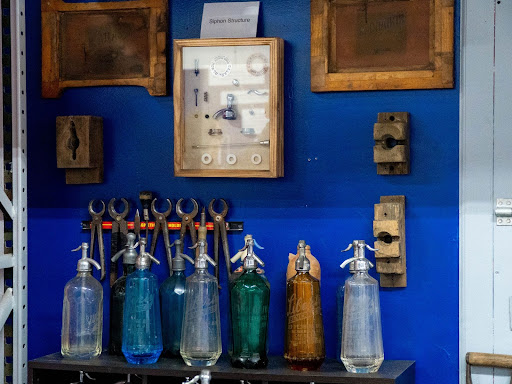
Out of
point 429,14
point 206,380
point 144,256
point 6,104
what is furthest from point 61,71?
point 206,380

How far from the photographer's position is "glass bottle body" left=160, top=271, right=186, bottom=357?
127 inches

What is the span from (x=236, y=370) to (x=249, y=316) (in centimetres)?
19

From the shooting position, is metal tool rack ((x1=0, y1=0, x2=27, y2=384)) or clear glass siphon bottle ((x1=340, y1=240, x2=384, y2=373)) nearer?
clear glass siphon bottle ((x1=340, y1=240, x2=384, y2=373))

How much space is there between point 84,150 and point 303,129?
829mm

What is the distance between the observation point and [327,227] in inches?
129

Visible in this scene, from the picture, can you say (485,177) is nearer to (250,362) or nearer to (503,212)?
(503,212)

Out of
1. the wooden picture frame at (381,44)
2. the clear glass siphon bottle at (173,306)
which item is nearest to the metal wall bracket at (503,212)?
the wooden picture frame at (381,44)

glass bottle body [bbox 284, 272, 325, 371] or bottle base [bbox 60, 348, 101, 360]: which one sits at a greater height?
glass bottle body [bbox 284, 272, 325, 371]

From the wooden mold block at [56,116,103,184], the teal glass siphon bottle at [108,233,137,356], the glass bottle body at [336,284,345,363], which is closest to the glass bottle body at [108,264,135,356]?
the teal glass siphon bottle at [108,233,137,356]

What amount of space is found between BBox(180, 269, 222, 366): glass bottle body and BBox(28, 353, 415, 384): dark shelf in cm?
4

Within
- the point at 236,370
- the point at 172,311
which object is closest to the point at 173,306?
the point at 172,311

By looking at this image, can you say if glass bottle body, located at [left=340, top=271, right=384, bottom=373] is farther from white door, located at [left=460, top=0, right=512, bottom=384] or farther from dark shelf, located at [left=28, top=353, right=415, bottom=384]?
white door, located at [left=460, top=0, right=512, bottom=384]

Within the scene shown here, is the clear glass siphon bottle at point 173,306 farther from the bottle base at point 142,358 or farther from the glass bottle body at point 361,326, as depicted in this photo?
the glass bottle body at point 361,326

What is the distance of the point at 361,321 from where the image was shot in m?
2.97
